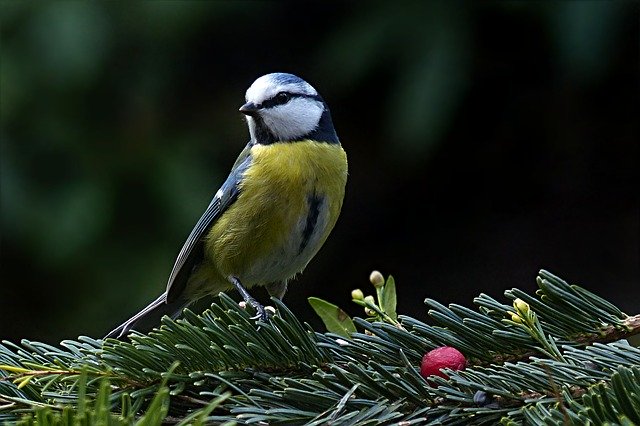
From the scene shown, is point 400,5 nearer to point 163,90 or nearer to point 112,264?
point 163,90

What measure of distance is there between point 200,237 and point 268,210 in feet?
0.75

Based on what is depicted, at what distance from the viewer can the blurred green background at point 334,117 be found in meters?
2.90

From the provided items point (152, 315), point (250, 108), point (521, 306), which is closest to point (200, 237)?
point (152, 315)

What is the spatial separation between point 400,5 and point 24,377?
204cm

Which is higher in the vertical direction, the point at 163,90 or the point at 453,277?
the point at 163,90

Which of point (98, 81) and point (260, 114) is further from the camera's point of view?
point (98, 81)

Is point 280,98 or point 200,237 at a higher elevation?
point 280,98

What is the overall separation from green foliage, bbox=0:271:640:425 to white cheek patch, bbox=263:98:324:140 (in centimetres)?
97

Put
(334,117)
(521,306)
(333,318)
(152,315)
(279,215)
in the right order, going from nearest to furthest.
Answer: (521,306) → (333,318) → (279,215) → (152,315) → (334,117)

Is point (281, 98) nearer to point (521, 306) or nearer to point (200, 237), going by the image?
point (200, 237)

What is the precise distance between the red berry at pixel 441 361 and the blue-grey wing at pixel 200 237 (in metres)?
1.01

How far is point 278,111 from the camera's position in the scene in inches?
89.7

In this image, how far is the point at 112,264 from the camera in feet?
9.85

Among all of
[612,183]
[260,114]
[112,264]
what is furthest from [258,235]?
[612,183]
